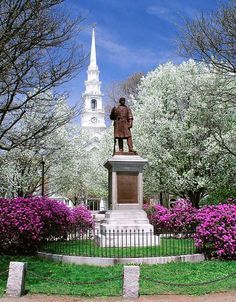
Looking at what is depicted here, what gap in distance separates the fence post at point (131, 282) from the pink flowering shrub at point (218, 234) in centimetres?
546

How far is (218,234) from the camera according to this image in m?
14.5

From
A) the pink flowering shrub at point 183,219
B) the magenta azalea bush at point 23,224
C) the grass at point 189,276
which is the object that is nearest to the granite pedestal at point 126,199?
the magenta azalea bush at point 23,224

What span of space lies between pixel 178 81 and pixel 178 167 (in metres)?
5.85

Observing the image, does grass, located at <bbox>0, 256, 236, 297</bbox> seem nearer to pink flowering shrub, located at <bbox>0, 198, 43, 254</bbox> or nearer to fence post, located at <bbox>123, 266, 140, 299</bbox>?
fence post, located at <bbox>123, 266, 140, 299</bbox>

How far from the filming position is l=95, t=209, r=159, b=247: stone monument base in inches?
644

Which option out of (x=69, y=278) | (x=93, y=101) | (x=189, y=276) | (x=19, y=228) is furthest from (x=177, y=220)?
(x=93, y=101)

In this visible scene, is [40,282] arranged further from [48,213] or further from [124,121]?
[124,121]

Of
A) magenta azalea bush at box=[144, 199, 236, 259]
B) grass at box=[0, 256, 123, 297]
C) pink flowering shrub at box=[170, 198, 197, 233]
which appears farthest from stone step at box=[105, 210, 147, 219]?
pink flowering shrub at box=[170, 198, 197, 233]

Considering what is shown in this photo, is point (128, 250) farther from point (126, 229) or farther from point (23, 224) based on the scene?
point (23, 224)

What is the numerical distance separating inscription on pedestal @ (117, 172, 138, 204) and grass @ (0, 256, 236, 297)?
4.16 metres

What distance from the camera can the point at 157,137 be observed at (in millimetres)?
29031

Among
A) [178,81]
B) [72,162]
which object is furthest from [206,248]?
[72,162]

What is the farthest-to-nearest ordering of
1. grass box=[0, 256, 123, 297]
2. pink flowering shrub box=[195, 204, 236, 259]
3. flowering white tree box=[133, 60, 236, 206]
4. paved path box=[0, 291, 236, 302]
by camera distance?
flowering white tree box=[133, 60, 236, 206] < pink flowering shrub box=[195, 204, 236, 259] < grass box=[0, 256, 123, 297] < paved path box=[0, 291, 236, 302]

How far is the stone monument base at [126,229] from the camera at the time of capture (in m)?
16.4
